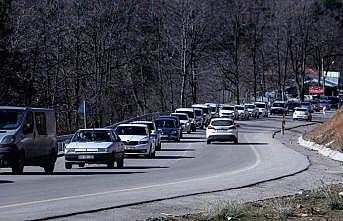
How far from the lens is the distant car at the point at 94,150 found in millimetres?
28781

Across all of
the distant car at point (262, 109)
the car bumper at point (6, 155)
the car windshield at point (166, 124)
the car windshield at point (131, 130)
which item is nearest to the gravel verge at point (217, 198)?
the car bumper at point (6, 155)

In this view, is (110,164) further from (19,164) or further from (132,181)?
(132,181)

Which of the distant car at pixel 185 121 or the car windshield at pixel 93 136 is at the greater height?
the car windshield at pixel 93 136

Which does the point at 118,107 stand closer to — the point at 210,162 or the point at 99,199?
the point at 210,162

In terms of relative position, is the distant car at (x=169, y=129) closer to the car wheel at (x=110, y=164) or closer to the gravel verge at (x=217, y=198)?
the car wheel at (x=110, y=164)

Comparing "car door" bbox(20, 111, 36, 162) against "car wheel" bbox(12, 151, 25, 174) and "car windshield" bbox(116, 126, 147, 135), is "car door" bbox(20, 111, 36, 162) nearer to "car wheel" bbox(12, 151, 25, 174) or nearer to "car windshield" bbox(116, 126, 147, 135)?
"car wheel" bbox(12, 151, 25, 174)

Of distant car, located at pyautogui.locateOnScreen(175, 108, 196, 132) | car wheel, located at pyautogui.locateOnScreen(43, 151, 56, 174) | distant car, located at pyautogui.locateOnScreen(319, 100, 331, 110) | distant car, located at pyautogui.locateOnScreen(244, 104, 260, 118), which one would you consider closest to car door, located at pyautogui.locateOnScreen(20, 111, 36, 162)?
car wheel, located at pyautogui.locateOnScreen(43, 151, 56, 174)

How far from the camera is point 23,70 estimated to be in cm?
5766

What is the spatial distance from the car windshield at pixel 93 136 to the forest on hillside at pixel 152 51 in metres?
22.3

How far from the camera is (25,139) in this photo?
969 inches

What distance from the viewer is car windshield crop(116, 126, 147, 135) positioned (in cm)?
3838

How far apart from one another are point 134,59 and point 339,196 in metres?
65.4

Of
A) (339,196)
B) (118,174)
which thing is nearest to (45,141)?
(118,174)

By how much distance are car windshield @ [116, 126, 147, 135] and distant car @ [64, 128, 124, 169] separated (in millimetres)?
8231
